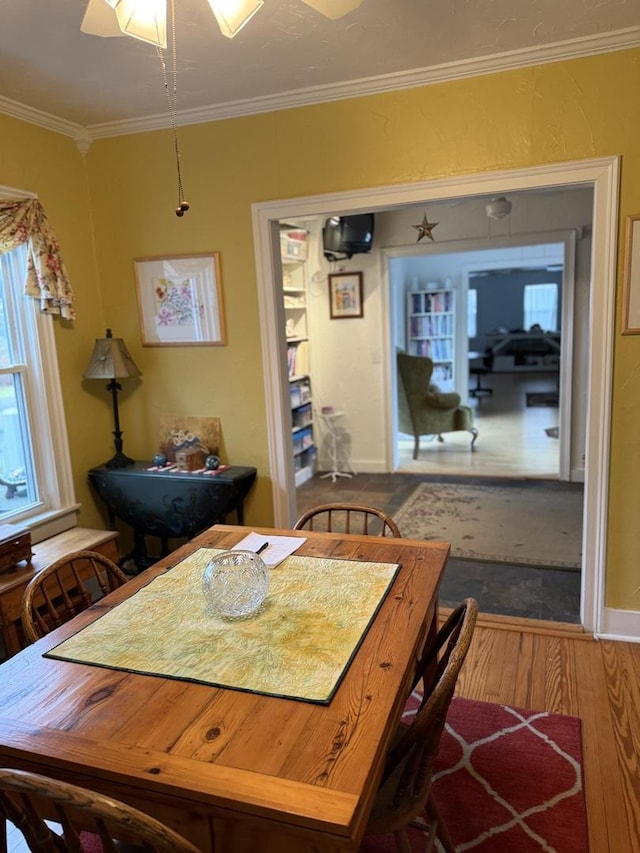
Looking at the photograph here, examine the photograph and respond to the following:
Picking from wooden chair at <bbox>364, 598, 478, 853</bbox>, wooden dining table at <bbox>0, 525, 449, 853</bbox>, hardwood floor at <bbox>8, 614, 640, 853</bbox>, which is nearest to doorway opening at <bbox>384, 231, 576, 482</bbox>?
hardwood floor at <bbox>8, 614, 640, 853</bbox>

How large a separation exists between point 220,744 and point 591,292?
Result: 2205 mm

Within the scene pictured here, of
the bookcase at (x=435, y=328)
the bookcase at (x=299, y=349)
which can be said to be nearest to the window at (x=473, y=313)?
the bookcase at (x=435, y=328)

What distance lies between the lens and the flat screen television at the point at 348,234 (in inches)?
192

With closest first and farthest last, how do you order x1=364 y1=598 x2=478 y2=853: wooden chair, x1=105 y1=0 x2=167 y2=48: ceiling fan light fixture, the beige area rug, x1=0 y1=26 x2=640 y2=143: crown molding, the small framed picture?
x1=364 y1=598 x2=478 y2=853: wooden chair < x1=105 y1=0 x2=167 y2=48: ceiling fan light fixture < x1=0 y1=26 x2=640 y2=143: crown molding < the beige area rug < the small framed picture

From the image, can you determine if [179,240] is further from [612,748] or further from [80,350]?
[612,748]

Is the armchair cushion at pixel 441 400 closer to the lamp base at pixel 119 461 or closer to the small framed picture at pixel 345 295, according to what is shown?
the small framed picture at pixel 345 295

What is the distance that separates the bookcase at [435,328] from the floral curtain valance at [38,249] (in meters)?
5.14

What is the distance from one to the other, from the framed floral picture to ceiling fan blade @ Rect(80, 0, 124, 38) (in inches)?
55.8

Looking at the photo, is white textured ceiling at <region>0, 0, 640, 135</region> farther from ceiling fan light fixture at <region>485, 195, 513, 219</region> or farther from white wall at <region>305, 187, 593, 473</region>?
white wall at <region>305, 187, 593, 473</region>

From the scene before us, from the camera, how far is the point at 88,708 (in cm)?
117

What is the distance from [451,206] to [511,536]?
9.36ft

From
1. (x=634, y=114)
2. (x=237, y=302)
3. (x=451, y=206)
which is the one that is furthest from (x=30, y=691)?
(x=451, y=206)

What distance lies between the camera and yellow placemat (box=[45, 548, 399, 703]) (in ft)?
4.06

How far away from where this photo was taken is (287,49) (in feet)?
7.32
